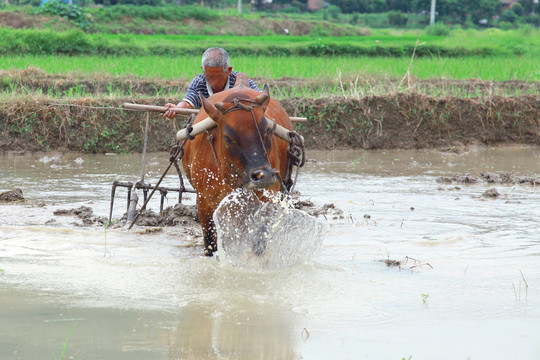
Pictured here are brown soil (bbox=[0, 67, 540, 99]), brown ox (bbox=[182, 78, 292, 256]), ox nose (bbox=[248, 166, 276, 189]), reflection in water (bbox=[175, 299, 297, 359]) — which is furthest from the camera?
brown soil (bbox=[0, 67, 540, 99])

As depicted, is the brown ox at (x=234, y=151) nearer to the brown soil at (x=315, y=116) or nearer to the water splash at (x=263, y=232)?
the water splash at (x=263, y=232)

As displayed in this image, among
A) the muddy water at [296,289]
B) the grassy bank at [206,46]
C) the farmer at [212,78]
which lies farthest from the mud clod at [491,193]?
the grassy bank at [206,46]

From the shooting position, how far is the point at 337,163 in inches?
406

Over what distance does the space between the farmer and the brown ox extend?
361 millimetres

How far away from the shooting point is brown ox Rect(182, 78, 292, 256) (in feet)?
13.5

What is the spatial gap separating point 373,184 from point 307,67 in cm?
749

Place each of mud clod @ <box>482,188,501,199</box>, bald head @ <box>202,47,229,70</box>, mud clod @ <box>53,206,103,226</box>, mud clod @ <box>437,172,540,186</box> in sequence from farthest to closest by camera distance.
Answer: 1. mud clod @ <box>437,172,540,186</box>
2. mud clod @ <box>482,188,501,199</box>
3. mud clod @ <box>53,206,103,226</box>
4. bald head @ <box>202,47,229,70</box>

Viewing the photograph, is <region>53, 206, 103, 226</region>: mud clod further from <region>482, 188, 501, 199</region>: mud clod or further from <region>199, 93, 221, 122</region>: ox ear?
<region>482, 188, 501, 199</region>: mud clod

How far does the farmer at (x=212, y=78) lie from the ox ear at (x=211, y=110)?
102 cm

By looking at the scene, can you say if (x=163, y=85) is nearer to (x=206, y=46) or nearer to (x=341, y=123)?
(x=341, y=123)

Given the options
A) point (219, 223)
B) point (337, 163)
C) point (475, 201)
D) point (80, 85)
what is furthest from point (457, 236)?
point (80, 85)

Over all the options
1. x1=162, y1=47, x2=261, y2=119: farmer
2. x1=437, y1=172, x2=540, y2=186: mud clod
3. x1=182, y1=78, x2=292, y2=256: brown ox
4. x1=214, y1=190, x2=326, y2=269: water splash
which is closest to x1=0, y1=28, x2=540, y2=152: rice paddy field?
x1=437, y1=172, x2=540, y2=186: mud clod

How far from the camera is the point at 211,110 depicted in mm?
4246

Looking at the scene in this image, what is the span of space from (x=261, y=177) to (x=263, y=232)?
3.09 ft
